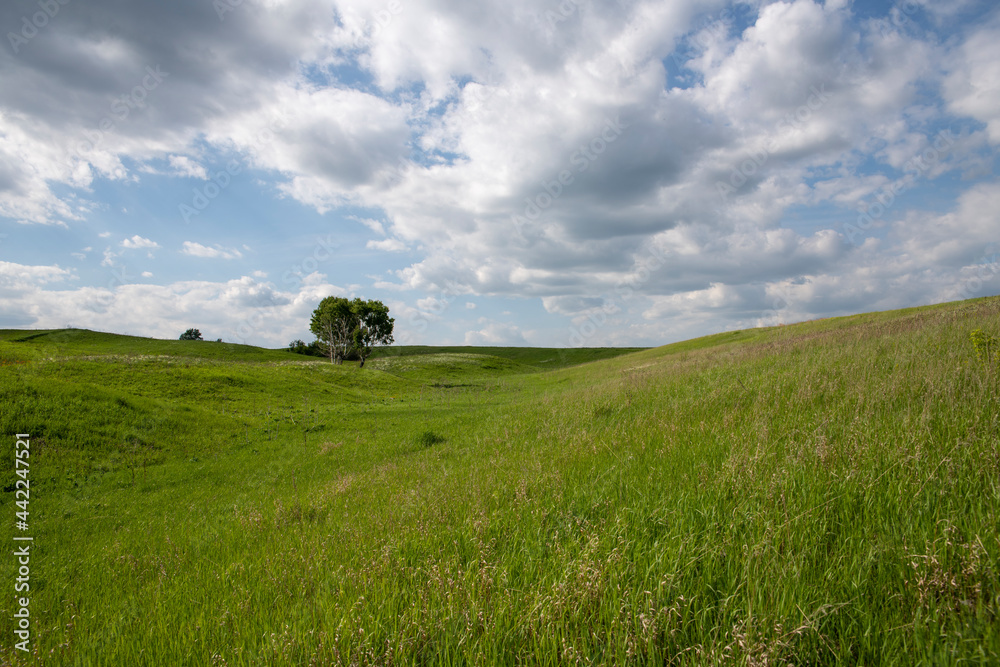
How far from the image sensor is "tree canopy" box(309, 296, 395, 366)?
71438 mm

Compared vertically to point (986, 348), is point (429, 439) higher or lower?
lower

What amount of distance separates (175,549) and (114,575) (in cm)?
72

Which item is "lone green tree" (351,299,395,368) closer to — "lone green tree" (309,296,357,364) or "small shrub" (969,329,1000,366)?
"lone green tree" (309,296,357,364)

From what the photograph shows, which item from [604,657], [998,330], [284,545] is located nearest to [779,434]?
[604,657]

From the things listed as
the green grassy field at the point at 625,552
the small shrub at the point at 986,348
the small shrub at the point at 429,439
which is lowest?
the small shrub at the point at 429,439

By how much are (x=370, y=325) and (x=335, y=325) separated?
697 centimetres

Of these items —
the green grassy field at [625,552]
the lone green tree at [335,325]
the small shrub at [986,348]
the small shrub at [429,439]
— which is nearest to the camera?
the green grassy field at [625,552]

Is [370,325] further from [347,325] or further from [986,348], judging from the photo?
[986,348]

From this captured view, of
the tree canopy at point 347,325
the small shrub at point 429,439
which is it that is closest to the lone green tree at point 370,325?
the tree canopy at point 347,325

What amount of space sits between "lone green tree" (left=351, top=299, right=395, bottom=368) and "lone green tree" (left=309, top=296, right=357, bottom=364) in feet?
3.54

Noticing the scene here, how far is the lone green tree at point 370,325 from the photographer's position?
246 feet

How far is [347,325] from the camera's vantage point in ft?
241

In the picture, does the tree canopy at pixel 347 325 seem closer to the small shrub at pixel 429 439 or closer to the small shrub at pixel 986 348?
the small shrub at pixel 429 439

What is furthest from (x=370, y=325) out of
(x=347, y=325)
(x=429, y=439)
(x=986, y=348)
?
(x=986, y=348)
